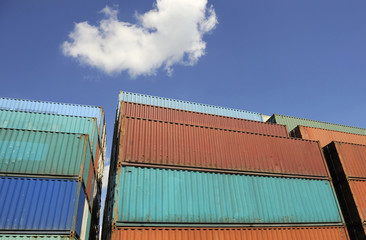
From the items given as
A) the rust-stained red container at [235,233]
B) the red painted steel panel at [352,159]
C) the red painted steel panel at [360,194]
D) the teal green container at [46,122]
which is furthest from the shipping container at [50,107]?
the red painted steel panel at [360,194]

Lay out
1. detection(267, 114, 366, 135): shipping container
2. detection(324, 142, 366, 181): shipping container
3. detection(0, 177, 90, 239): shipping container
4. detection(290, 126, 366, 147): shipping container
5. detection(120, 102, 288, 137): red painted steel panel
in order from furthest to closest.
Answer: detection(267, 114, 366, 135): shipping container → detection(290, 126, 366, 147): shipping container → detection(120, 102, 288, 137): red painted steel panel → detection(324, 142, 366, 181): shipping container → detection(0, 177, 90, 239): shipping container

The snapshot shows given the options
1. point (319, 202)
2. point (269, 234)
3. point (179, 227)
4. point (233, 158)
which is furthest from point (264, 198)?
point (179, 227)

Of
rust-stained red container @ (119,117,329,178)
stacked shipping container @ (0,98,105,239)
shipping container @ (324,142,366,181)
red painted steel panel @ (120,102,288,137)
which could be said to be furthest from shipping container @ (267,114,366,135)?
stacked shipping container @ (0,98,105,239)

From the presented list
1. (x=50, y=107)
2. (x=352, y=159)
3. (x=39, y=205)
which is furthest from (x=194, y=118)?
(x=50, y=107)

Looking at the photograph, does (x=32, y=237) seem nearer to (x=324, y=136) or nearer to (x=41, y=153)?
(x=41, y=153)

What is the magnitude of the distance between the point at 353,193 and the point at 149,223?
13.2m

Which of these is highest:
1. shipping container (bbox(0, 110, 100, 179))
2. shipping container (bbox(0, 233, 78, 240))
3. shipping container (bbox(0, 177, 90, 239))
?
shipping container (bbox(0, 110, 100, 179))

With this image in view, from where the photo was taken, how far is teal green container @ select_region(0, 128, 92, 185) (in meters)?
10.9

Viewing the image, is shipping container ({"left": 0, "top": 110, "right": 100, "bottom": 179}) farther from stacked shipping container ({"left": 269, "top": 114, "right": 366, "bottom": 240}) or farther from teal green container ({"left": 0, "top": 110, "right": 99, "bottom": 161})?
stacked shipping container ({"left": 269, "top": 114, "right": 366, "bottom": 240})

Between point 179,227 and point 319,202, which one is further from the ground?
point 319,202

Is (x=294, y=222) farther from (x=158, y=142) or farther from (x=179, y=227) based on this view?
(x=158, y=142)

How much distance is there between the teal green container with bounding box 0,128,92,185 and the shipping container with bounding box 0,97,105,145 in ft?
25.5

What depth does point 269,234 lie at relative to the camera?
11844 millimetres

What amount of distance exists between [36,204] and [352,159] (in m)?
19.6
